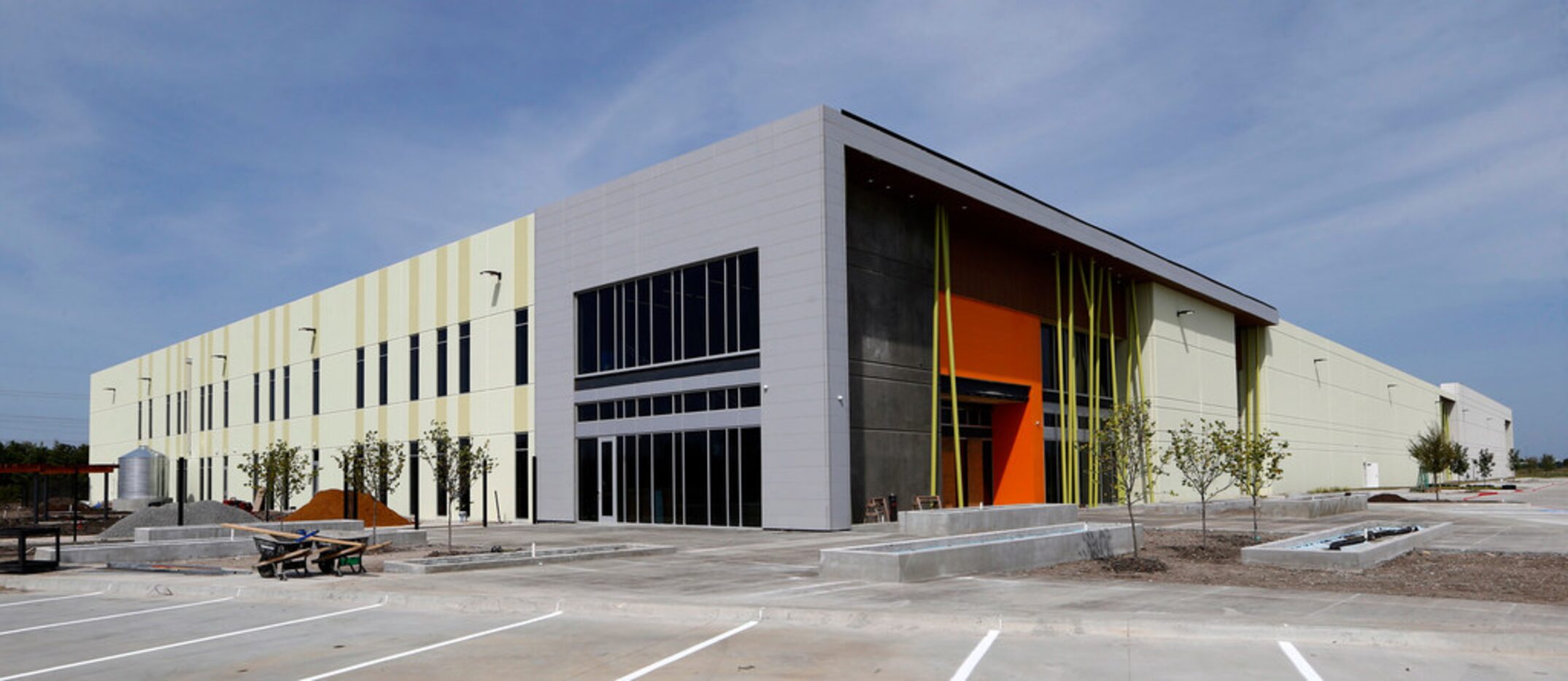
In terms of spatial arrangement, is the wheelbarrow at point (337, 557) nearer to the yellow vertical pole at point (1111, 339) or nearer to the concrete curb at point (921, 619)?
the concrete curb at point (921, 619)

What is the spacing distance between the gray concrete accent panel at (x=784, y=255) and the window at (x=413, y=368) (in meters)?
15.4

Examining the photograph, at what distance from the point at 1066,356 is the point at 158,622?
128 feet

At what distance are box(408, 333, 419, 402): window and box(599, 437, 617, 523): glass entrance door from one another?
1399 cm

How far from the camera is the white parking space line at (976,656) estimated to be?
359 inches

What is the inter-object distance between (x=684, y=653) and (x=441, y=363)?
38813mm

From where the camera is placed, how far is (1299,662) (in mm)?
9508

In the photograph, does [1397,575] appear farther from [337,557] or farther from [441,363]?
[441,363]

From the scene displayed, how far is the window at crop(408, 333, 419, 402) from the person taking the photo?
158 feet

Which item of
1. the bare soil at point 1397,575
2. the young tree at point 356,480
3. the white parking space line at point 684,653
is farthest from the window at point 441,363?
the white parking space line at point 684,653

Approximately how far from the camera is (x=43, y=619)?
14.0m

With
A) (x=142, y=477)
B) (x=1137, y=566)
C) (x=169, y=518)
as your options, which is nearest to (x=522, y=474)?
(x=169, y=518)

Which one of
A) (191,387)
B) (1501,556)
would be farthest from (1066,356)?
(191,387)

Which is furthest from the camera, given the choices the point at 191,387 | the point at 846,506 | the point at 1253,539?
the point at 191,387

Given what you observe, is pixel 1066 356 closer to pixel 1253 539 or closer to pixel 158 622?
pixel 1253 539
